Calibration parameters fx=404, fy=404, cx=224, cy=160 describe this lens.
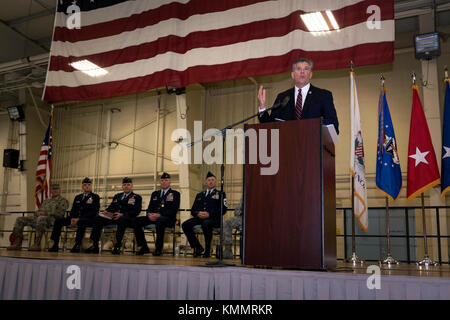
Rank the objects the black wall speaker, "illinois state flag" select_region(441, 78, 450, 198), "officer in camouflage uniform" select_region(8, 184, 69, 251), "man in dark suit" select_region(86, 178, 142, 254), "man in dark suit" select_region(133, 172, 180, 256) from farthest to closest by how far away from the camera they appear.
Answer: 1. the black wall speaker
2. "officer in camouflage uniform" select_region(8, 184, 69, 251)
3. "man in dark suit" select_region(86, 178, 142, 254)
4. "man in dark suit" select_region(133, 172, 180, 256)
5. "illinois state flag" select_region(441, 78, 450, 198)

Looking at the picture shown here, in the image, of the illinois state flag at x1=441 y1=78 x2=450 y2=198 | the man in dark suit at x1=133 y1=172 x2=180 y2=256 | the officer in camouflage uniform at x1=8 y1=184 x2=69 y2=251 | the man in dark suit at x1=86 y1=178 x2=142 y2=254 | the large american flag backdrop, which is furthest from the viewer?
the officer in camouflage uniform at x1=8 y1=184 x2=69 y2=251

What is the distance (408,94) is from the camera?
25.9ft

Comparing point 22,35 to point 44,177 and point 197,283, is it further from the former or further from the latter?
point 197,283

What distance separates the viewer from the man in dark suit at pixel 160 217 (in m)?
5.46

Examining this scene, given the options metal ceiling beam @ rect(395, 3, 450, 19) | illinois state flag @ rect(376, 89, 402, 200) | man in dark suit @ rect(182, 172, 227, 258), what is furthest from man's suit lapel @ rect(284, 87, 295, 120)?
metal ceiling beam @ rect(395, 3, 450, 19)

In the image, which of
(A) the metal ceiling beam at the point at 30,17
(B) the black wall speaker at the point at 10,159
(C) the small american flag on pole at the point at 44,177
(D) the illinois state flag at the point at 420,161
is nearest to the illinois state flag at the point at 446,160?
(D) the illinois state flag at the point at 420,161

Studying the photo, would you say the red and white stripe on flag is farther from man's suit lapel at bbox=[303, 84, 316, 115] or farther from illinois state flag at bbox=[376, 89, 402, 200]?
man's suit lapel at bbox=[303, 84, 316, 115]

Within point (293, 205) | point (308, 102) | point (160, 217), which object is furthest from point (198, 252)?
point (293, 205)

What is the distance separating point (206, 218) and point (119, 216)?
1.34 meters

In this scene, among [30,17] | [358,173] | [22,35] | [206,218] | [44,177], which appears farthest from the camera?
[22,35]

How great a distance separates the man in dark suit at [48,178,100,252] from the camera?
6.04m

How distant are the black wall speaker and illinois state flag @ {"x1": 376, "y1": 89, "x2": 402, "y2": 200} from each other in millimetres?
8941

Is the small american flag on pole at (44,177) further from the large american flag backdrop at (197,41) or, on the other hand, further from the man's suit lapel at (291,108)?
the man's suit lapel at (291,108)

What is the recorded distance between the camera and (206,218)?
5418 millimetres
